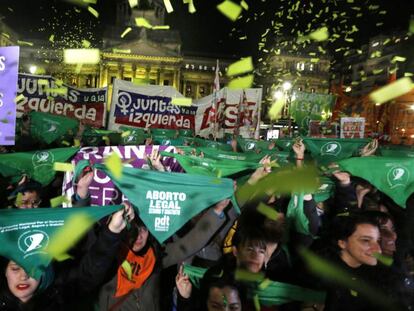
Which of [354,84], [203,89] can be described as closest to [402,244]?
[203,89]

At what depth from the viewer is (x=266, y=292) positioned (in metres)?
3.20

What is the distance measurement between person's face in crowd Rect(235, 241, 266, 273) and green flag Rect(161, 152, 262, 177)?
5.78 ft

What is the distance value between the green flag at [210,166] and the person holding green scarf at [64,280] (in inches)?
80.7

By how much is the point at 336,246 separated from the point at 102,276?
1.87m

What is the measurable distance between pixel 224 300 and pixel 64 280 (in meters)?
1.18

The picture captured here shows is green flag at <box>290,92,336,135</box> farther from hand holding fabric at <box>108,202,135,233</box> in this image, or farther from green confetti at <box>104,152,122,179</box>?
hand holding fabric at <box>108,202,135,233</box>

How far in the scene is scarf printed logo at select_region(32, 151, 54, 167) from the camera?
244 inches

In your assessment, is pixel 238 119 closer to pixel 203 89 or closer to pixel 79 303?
pixel 79 303

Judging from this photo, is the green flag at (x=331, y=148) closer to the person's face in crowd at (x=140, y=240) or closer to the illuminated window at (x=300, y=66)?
the person's face in crowd at (x=140, y=240)

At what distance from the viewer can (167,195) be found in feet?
12.5

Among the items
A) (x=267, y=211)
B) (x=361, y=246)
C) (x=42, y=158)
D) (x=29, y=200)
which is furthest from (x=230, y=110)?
(x=361, y=246)

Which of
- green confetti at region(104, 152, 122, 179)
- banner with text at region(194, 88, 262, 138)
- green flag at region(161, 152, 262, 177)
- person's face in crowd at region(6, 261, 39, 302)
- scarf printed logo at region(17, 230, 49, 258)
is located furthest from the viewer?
banner with text at region(194, 88, 262, 138)

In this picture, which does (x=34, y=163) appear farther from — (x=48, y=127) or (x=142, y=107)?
(x=142, y=107)

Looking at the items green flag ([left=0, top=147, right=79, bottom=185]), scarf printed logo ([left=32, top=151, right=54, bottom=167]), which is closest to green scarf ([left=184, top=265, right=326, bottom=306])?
green flag ([left=0, top=147, right=79, bottom=185])
